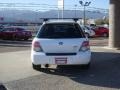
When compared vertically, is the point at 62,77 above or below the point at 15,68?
above

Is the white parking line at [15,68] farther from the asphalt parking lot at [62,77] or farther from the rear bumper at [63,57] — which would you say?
the rear bumper at [63,57]

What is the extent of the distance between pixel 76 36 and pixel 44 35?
1024 mm

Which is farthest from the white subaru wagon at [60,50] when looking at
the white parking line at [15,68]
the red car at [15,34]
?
the red car at [15,34]

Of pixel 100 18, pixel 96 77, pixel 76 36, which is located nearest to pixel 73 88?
pixel 96 77

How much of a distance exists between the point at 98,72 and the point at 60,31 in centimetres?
182

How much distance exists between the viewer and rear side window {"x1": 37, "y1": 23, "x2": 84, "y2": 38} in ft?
41.7

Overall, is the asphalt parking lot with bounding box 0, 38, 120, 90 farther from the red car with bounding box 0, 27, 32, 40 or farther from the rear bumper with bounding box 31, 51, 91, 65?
the red car with bounding box 0, 27, 32, 40

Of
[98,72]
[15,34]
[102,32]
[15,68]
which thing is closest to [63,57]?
[98,72]

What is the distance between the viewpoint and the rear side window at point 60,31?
12703 mm

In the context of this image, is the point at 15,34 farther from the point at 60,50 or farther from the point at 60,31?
the point at 60,50

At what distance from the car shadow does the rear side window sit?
124 cm

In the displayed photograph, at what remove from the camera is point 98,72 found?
12938 millimetres

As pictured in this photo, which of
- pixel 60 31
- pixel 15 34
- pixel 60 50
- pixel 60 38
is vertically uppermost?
pixel 60 31

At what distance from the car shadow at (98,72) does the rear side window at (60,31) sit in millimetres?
1237
